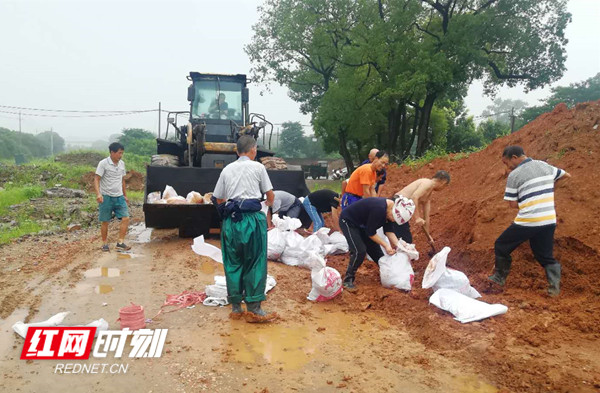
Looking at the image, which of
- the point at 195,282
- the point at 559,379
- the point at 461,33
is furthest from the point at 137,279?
the point at 461,33

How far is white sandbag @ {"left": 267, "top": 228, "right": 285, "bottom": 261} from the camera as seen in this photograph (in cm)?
604

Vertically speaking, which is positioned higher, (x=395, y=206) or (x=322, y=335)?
(x=395, y=206)

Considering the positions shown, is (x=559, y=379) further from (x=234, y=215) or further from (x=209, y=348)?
(x=234, y=215)

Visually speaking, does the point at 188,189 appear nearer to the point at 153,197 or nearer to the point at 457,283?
the point at 153,197

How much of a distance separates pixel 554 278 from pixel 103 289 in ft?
15.2

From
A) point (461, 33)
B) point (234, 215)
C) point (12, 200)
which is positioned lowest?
point (12, 200)

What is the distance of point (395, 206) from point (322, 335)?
60.4 inches

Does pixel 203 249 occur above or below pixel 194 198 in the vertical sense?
below

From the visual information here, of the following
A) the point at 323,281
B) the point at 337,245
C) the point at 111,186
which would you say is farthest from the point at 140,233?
the point at 323,281

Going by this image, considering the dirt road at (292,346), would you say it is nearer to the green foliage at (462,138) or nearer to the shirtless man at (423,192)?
the shirtless man at (423,192)

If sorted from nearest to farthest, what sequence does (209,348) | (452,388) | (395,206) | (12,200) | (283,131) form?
1. (452,388)
2. (209,348)
3. (395,206)
4. (12,200)
5. (283,131)

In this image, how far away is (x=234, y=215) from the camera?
403 centimetres

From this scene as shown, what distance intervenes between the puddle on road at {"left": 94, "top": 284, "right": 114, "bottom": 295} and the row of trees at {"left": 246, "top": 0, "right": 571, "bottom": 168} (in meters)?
12.3

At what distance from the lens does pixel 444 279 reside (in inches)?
177
